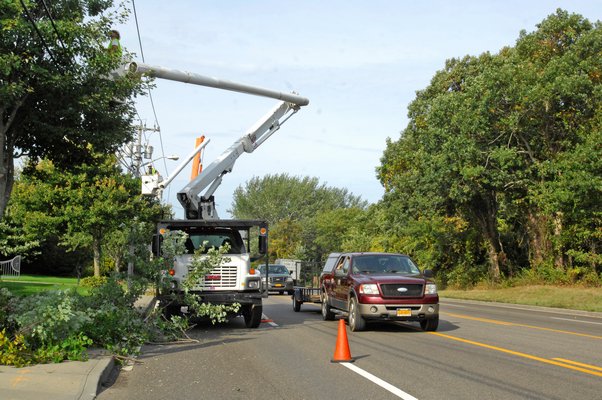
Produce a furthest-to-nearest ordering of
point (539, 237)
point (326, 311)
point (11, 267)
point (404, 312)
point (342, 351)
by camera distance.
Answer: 1. point (11, 267)
2. point (539, 237)
3. point (326, 311)
4. point (404, 312)
5. point (342, 351)

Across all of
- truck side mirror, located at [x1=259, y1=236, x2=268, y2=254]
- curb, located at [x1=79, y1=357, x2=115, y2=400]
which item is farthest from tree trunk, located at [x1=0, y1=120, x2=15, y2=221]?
truck side mirror, located at [x1=259, y1=236, x2=268, y2=254]

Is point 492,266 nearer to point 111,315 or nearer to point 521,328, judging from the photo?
point 521,328

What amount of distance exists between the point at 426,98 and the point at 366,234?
27.9 meters

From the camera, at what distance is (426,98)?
4731cm

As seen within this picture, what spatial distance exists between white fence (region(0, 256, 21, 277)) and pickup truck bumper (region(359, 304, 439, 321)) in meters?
33.7

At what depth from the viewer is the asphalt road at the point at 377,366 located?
8148 millimetres

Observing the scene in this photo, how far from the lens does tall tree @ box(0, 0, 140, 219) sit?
479 inches

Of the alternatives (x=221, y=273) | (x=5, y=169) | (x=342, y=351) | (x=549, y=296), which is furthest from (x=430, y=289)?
(x=549, y=296)

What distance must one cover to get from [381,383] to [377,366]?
1.42 metres

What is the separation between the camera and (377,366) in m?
10.0

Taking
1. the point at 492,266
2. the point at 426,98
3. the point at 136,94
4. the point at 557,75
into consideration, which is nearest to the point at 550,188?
the point at 557,75

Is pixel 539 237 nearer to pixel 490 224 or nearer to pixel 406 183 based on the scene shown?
pixel 490 224

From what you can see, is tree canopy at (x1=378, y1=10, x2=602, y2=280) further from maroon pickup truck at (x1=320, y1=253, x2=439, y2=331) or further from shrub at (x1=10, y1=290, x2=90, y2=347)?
shrub at (x1=10, y1=290, x2=90, y2=347)

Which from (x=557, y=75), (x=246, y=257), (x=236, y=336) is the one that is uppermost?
(x=557, y=75)
